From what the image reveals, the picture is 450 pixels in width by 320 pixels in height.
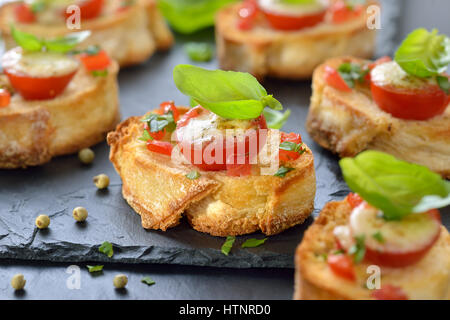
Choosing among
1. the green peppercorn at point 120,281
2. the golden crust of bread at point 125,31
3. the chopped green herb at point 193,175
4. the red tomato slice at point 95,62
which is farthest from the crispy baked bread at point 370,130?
the golden crust of bread at point 125,31

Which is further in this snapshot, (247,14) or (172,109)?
(247,14)

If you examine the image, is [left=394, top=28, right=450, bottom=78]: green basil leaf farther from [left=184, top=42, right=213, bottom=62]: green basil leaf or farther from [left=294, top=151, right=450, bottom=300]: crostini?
[left=184, top=42, right=213, bottom=62]: green basil leaf

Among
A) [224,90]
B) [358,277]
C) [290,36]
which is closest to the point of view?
[358,277]

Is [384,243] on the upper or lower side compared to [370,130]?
upper

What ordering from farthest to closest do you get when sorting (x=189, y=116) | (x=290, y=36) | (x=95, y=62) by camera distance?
(x=290, y=36) < (x=95, y=62) < (x=189, y=116)

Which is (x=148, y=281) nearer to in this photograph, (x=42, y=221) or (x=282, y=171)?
(x=42, y=221)

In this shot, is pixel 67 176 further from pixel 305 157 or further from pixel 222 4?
pixel 222 4

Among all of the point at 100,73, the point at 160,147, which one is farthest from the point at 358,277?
the point at 100,73
